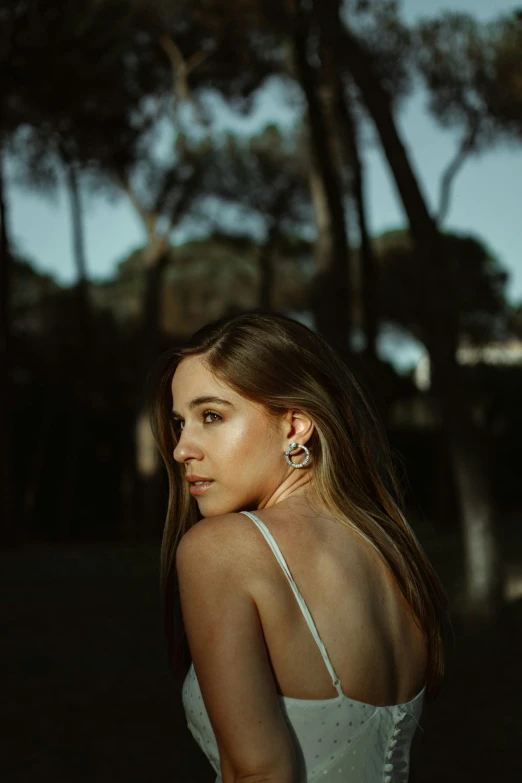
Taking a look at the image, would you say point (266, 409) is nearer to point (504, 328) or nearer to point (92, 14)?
point (92, 14)

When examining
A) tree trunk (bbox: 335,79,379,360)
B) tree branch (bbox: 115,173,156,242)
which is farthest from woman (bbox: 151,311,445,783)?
tree branch (bbox: 115,173,156,242)

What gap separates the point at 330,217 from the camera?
1062 cm

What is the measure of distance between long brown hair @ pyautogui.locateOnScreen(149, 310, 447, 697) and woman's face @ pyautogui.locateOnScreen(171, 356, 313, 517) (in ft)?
0.07

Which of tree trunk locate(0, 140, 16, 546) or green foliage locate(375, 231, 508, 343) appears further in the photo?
green foliage locate(375, 231, 508, 343)

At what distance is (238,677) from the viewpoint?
1154 millimetres

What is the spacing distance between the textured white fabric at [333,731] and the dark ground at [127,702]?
4.03 ft

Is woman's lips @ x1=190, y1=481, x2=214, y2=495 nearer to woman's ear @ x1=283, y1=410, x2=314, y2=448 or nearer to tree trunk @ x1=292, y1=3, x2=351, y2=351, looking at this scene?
woman's ear @ x1=283, y1=410, x2=314, y2=448

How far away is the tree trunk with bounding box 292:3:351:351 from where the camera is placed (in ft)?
33.3

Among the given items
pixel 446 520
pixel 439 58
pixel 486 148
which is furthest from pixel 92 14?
pixel 446 520

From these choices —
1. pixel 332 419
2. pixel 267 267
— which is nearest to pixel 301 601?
pixel 332 419

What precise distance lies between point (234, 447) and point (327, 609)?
277mm

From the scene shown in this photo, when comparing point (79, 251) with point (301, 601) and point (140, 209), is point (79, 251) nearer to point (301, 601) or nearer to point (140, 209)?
point (140, 209)

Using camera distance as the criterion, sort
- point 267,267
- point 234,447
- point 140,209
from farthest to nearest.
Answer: point 267,267, point 140,209, point 234,447

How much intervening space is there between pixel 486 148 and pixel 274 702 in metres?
12.6
